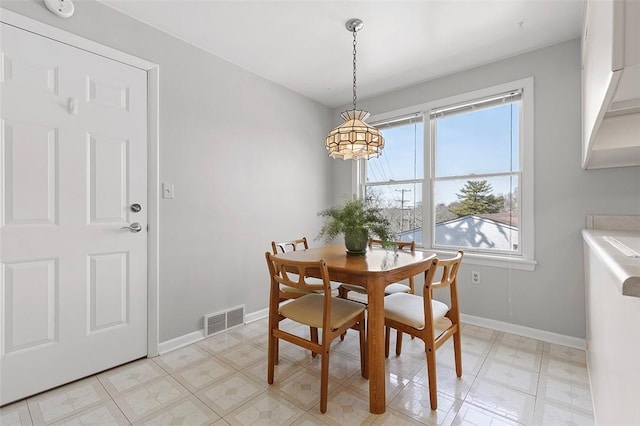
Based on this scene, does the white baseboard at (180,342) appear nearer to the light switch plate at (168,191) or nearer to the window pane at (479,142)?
the light switch plate at (168,191)

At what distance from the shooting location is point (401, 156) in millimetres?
3480

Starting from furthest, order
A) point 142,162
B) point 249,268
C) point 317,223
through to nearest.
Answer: point 317,223 < point 249,268 < point 142,162

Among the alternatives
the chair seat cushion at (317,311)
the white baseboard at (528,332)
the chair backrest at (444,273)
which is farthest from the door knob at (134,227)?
the white baseboard at (528,332)

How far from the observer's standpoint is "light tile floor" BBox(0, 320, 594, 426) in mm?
1560

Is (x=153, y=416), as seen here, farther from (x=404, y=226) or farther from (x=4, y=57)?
(x=404, y=226)

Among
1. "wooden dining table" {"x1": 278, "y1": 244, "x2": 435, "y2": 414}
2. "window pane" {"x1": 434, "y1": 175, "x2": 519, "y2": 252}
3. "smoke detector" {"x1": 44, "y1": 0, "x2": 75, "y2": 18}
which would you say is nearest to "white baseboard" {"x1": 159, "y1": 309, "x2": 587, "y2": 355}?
"window pane" {"x1": 434, "y1": 175, "x2": 519, "y2": 252}

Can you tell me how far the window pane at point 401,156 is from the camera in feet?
10.9

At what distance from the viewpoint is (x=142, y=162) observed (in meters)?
2.20

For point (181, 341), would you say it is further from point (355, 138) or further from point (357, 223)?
point (355, 138)

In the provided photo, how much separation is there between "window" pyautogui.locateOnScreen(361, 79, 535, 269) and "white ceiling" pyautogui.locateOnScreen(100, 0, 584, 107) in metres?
0.44

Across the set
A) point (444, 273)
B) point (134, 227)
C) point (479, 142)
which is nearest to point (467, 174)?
point (479, 142)

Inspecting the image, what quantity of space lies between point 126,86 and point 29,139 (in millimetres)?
702

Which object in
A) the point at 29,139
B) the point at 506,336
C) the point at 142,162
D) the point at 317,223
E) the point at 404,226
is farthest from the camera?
the point at 317,223

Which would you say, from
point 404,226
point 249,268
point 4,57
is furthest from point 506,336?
point 4,57
